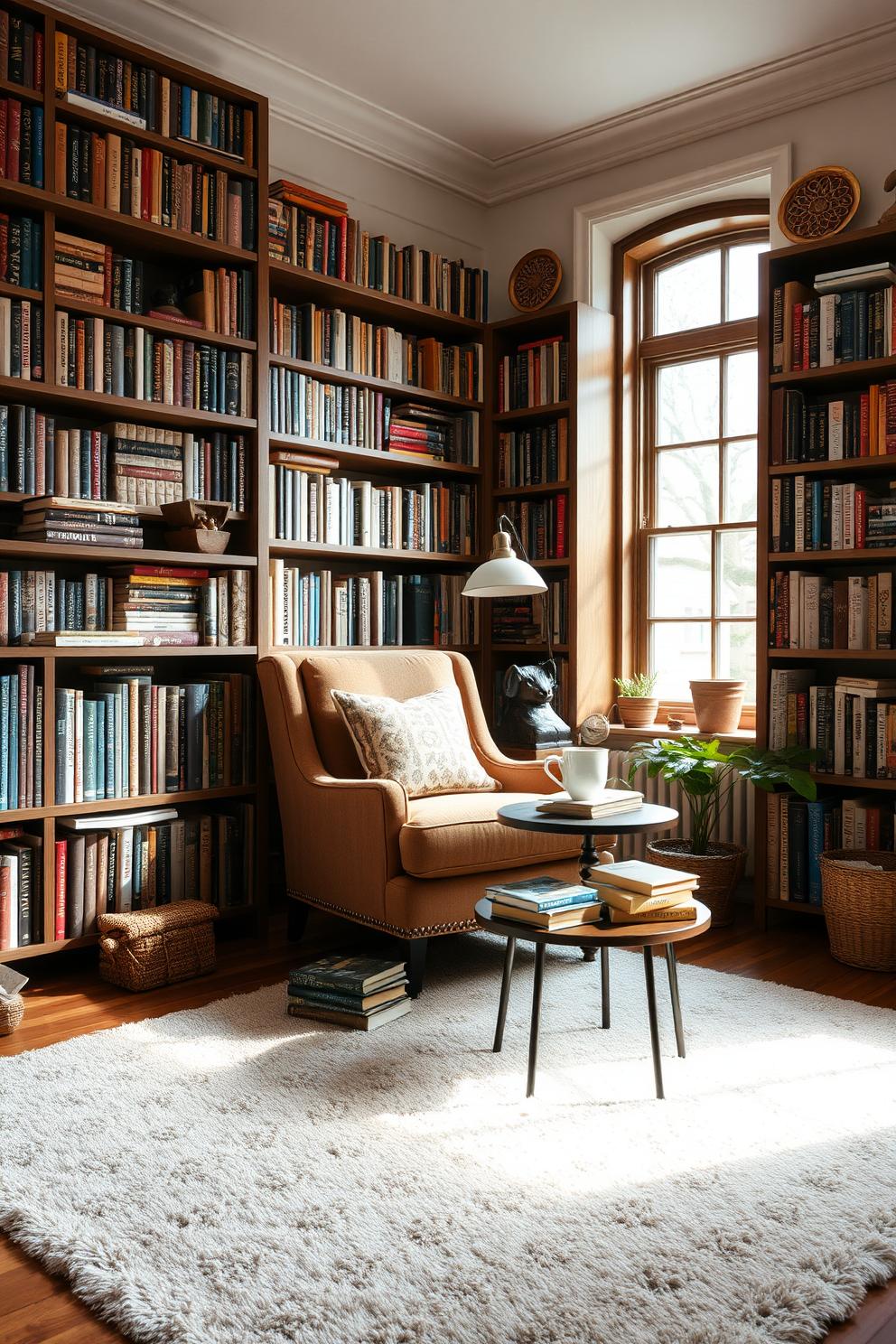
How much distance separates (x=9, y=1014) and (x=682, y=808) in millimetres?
2580

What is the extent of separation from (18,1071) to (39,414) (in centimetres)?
185

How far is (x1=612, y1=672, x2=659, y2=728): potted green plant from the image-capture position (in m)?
4.33

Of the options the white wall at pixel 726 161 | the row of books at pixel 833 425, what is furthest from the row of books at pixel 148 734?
the white wall at pixel 726 161

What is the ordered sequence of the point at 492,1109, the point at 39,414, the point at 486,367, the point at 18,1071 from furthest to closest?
the point at 486,367, the point at 39,414, the point at 18,1071, the point at 492,1109

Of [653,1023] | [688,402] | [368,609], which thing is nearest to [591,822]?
[653,1023]

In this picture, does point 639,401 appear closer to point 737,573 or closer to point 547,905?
point 737,573

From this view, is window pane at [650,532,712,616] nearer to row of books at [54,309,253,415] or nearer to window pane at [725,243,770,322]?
window pane at [725,243,770,322]

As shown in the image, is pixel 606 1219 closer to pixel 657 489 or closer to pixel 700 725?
pixel 700 725

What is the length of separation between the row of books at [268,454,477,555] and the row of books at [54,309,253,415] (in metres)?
0.35

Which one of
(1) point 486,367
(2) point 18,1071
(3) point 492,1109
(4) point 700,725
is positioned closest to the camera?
(3) point 492,1109

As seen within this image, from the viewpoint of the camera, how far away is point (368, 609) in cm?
408

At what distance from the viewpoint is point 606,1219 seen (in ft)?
5.81

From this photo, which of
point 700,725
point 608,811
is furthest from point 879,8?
point 608,811

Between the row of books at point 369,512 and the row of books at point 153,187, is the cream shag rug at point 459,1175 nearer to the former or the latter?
the row of books at point 369,512
